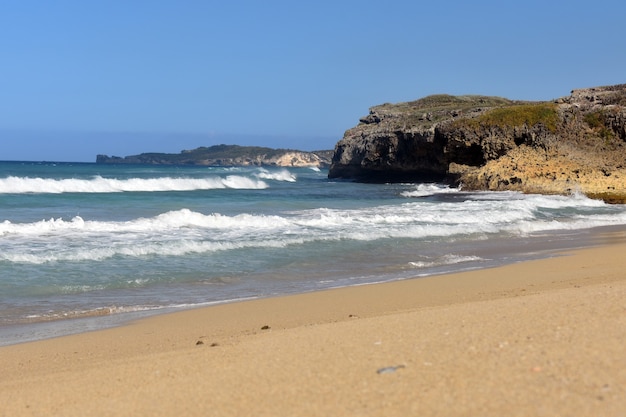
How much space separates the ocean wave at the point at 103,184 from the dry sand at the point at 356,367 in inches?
1681

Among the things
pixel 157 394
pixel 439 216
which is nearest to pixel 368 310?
pixel 157 394

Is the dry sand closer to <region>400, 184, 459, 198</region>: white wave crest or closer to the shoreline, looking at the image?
the shoreline

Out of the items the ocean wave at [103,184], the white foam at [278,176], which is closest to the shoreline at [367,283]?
the ocean wave at [103,184]

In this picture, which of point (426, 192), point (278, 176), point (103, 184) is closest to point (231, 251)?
point (426, 192)

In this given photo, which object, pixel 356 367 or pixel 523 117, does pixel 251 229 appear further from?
pixel 523 117

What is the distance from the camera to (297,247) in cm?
1580

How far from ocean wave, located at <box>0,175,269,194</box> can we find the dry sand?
42685 millimetres

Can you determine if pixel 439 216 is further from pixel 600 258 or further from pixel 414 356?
pixel 414 356

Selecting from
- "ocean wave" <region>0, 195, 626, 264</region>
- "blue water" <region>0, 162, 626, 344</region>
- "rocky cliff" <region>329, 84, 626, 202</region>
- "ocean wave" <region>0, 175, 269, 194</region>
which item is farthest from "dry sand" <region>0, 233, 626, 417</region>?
"ocean wave" <region>0, 175, 269, 194</region>

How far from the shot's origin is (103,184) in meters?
53.0

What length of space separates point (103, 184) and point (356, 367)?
52.0 meters

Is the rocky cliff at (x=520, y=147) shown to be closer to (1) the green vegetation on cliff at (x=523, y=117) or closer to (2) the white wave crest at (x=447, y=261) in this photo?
(1) the green vegetation on cliff at (x=523, y=117)

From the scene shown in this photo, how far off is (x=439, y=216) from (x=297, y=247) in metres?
9.30

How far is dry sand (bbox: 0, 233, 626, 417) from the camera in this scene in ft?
12.3
